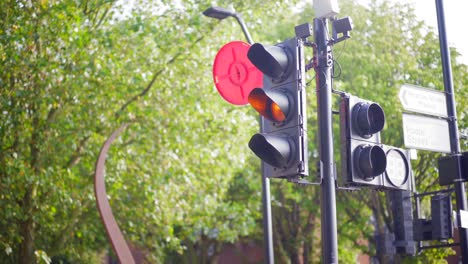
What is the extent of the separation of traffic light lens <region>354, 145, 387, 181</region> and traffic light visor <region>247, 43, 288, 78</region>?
3.60ft

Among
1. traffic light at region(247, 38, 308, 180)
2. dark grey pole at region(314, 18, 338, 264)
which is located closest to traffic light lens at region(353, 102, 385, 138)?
dark grey pole at region(314, 18, 338, 264)

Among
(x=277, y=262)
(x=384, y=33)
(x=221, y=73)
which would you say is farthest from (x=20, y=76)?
(x=277, y=262)

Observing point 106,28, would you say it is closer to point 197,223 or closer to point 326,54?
point 197,223

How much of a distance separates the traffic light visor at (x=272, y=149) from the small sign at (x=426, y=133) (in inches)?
146

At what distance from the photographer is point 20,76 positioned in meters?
16.2

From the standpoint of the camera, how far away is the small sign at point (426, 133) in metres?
9.88

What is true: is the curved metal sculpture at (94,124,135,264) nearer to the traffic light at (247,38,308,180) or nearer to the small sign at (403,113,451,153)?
the small sign at (403,113,451,153)

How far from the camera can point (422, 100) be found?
10320 mm

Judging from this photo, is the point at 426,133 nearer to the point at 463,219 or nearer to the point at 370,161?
the point at 463,219

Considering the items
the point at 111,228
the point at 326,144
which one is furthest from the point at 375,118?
the point at 111,228

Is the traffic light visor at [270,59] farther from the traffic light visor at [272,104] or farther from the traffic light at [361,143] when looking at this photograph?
the traffic light at [361,143]

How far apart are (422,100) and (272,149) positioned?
15.1ft

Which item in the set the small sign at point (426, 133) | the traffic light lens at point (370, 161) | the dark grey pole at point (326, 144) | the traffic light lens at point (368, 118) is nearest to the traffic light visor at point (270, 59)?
the dark grey pole at point (326, 144)

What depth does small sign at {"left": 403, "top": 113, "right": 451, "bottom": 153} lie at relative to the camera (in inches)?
389
